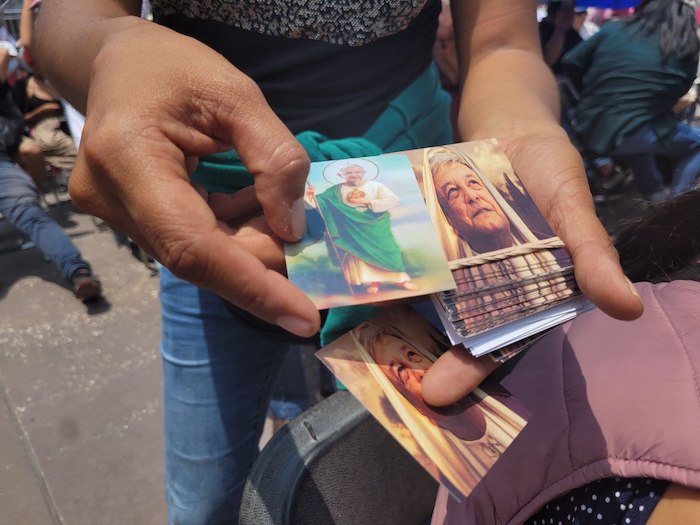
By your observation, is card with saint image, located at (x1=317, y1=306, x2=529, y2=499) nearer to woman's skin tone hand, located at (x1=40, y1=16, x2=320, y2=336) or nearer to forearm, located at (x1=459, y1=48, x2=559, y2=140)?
woman's skin tone hand, located at (x1=40, y1=16, x2=320, y2=336)

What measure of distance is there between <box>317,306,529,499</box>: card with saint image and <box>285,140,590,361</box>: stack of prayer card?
0.19 ft

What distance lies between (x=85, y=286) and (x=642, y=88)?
298cm

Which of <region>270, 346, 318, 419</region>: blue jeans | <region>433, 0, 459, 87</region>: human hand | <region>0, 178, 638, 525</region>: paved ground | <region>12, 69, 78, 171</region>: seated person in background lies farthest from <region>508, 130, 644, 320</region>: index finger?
<region>12, 69, 78, 171</region>: seated person in background

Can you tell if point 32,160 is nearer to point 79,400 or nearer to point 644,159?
point 79,400

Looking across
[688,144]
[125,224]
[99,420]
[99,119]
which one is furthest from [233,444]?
[688,144]

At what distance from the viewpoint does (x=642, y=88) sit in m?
2.98

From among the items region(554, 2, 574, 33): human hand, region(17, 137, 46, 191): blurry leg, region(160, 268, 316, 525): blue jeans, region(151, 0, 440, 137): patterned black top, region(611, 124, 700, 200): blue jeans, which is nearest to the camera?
region(151, 0, 440, 137): patterned black top

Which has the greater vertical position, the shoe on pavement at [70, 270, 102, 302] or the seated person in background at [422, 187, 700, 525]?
the seated person in background at [422, 187, 700, 525]

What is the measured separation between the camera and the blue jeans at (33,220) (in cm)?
306

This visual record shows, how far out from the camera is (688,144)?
3.31m

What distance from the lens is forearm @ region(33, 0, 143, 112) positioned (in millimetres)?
754

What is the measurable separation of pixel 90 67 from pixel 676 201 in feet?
2.89

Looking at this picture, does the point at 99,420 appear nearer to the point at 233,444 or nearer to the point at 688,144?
the point at 233,444

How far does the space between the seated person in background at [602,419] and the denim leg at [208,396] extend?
527 millimetres
